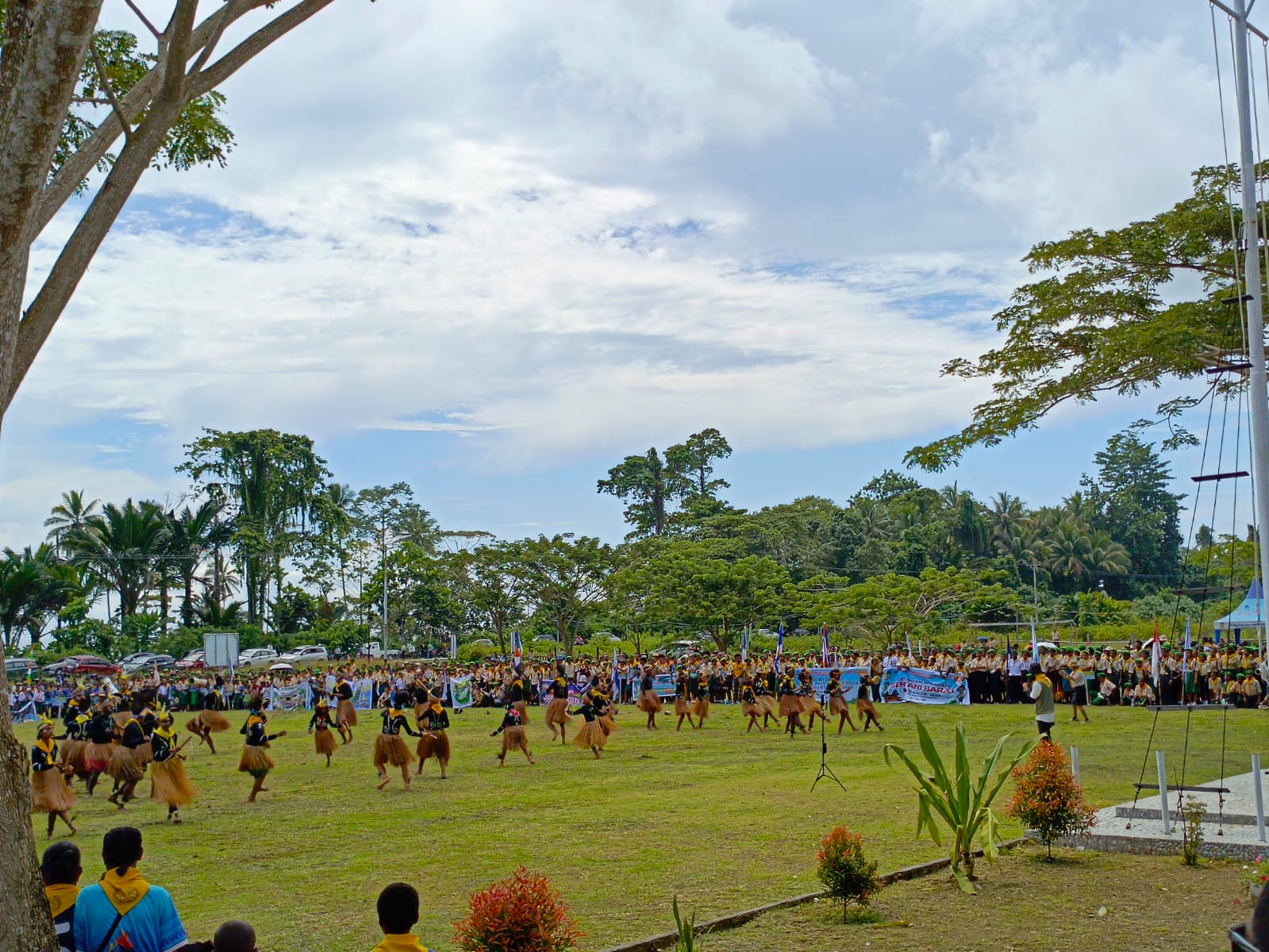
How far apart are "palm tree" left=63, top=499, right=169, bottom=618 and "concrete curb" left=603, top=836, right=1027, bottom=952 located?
61913mm

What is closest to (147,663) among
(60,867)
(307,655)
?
(307,655)

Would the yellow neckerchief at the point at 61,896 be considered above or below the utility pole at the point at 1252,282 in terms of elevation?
below

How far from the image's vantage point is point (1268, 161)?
15758mm

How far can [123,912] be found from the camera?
212 inches

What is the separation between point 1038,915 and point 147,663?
5758cm

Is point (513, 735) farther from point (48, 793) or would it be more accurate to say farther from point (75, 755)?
point (48, 793)

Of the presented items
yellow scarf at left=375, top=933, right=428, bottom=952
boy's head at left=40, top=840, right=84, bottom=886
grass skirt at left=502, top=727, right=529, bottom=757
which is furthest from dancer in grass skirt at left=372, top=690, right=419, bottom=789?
yellow scarf at left=375, top=933, right=428, bottom=952

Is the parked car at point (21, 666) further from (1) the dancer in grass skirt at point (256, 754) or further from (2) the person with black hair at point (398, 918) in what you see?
(2) the person with black hair at point (398, 918)

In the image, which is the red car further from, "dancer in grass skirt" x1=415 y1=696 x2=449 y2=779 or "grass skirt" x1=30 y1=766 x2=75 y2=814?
"grass skirt" x1=30 y1=766 x2=75 y2=814

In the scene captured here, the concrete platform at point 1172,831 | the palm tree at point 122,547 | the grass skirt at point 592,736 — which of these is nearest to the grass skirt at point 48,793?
the grass skirt at point 592,736

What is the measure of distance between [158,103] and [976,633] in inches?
2010

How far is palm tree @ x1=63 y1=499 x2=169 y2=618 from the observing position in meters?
63.9

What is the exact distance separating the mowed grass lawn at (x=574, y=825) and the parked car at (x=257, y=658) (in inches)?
1444

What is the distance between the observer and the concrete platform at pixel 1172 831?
35.2ft
